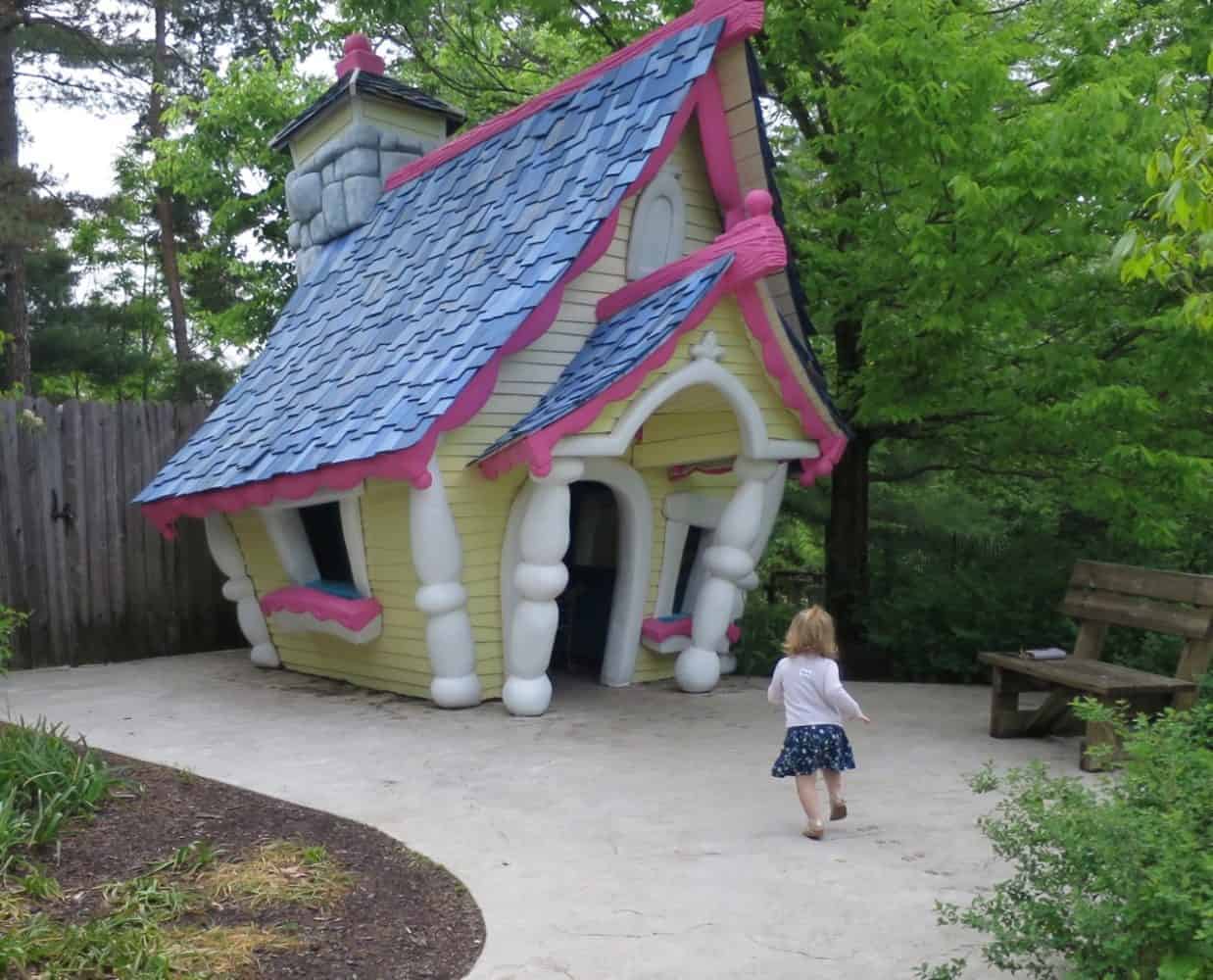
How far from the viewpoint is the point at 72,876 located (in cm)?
401

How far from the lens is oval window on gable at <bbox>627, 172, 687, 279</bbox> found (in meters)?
7.79

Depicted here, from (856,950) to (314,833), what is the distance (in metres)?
2.22

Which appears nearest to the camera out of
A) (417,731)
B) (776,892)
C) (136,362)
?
(776,892)

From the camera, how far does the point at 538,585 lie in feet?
22.3

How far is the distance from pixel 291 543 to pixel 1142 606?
5.61m

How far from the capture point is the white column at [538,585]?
6.73 meters

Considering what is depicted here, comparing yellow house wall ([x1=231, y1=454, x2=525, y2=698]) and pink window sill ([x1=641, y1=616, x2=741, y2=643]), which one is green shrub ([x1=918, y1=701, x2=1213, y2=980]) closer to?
yellow house wall ([x1=231, y1=454, x2=525, y2=698])

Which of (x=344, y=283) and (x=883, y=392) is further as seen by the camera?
(x=344, y=283)

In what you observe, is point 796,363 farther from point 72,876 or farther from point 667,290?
point 72,876

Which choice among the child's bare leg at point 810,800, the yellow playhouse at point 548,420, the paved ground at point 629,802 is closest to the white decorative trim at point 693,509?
the yellow playhouse at point 548,420

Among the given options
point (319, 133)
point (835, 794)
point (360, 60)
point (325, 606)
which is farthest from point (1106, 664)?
point (319, 133)

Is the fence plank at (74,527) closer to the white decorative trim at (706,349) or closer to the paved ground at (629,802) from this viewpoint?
the paved ground at (629,802)

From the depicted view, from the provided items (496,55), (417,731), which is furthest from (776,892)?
(496,55)

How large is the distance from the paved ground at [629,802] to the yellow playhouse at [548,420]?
1.84 ft
